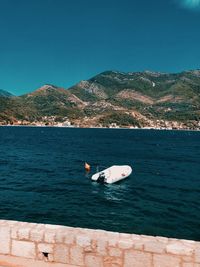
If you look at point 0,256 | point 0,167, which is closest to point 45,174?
point 0,167

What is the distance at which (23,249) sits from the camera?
32.7 ft

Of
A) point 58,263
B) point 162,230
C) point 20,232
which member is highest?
point 20,232

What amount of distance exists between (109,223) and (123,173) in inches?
818

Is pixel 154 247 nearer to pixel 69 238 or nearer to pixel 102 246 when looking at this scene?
pixel 102 246

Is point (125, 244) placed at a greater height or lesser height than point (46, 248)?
greater

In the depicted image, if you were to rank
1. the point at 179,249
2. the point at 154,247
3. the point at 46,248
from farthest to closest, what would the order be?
the point at 46,248
the point at 154,247
the point at 179,249

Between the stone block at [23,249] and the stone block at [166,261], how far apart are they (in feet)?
13.6

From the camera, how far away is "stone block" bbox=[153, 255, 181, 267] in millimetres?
8805

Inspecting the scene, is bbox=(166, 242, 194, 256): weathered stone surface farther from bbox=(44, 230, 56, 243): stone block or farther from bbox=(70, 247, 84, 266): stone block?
bbox=(44, 230, 56, 243): stone block

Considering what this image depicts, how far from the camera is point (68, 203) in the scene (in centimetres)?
3231

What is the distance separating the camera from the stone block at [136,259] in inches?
356

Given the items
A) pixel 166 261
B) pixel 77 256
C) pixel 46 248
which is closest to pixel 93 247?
pixel 77 256

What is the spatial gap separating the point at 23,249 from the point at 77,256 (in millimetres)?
1981

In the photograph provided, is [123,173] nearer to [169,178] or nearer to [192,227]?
[169,178]
